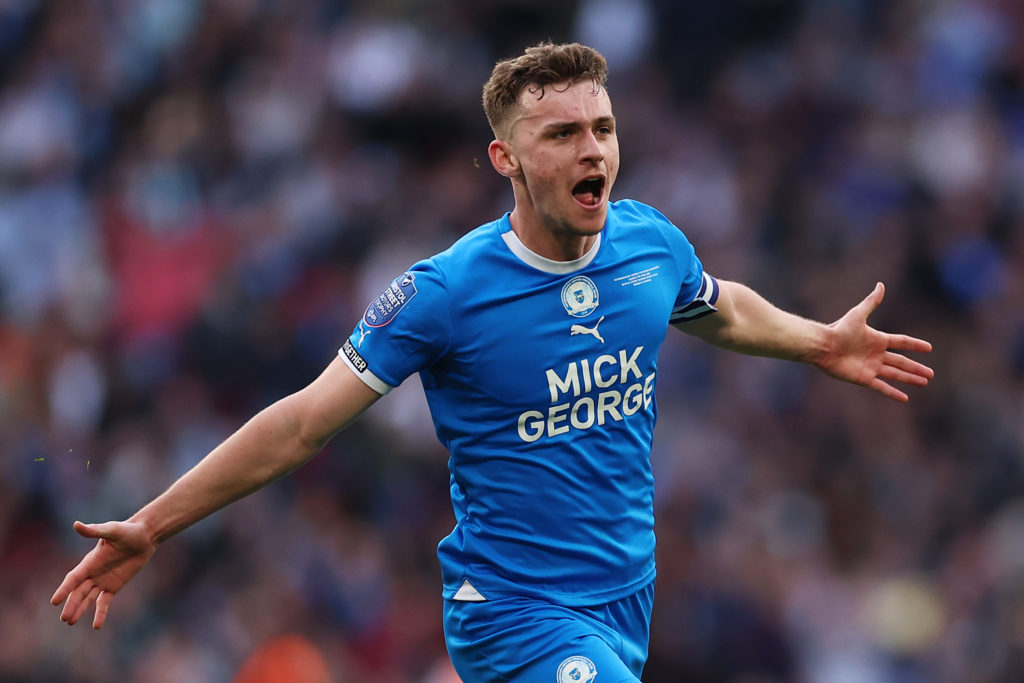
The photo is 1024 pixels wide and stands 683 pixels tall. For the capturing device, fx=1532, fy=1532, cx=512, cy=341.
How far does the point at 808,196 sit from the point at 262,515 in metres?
4.89

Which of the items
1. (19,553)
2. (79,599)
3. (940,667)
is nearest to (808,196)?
(940,667)

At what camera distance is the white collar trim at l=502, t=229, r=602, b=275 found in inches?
205

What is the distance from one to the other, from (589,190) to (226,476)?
153cm

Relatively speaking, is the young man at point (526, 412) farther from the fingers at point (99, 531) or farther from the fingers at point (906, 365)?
the fingers at point (906, 365)

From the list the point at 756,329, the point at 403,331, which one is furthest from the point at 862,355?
the point at 403,331

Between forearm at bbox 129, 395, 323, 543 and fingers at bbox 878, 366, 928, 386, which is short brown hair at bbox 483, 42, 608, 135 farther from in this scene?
fingers at bbox 878, 366, 928, 386

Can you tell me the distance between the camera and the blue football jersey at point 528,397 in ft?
16.5

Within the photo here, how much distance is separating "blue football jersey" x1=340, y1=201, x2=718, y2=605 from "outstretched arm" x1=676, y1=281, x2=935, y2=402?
2.05 feet

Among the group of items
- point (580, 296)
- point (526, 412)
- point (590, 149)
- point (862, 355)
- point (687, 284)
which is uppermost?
point (590, 149)

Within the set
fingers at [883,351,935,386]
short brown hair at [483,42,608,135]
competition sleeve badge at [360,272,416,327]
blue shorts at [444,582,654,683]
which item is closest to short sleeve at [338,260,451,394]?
competition sleeve badge at [360,272,416,327]

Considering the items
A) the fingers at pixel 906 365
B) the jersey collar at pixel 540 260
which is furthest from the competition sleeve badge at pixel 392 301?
the fingers at pixel 906 365

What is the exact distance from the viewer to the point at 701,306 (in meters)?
5.68

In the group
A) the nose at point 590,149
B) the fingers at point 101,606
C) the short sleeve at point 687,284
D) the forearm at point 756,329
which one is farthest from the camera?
the forearm at point 756,329

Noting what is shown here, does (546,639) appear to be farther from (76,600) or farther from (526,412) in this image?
(76,600)
